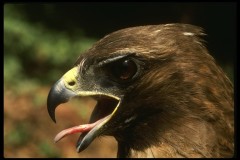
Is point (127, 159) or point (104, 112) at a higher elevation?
point (104, 112)

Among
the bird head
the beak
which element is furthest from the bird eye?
the beak

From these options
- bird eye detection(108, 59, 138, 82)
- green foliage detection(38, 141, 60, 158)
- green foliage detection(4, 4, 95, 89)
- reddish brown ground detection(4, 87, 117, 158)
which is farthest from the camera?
green foliage detection(4, 4, 95, 89)

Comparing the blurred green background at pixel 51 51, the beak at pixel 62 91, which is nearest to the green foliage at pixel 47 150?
the blurred green background at pixel 51 51

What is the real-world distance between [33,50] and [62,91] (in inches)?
221

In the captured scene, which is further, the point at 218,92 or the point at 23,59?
the point at 23,59

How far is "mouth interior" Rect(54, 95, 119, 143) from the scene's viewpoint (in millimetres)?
3570

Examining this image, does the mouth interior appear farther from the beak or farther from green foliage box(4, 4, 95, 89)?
green foliage box(4, 4, 95, 89)

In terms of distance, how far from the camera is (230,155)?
3.59 meters

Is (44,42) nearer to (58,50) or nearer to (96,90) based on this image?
(58,50)

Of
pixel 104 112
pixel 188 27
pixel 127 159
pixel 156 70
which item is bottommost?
pixel 127 159

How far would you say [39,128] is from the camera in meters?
7.86

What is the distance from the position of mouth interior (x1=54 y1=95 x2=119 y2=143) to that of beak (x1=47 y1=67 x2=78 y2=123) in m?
0.14

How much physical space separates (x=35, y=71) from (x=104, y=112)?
5.40 metres

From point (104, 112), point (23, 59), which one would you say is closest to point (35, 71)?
point (23, 59)
